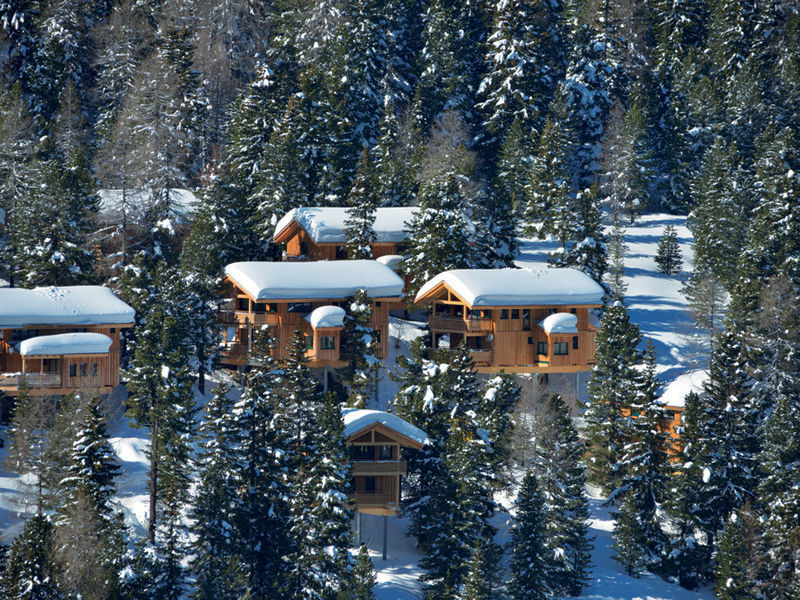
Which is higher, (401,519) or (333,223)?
(333,223)

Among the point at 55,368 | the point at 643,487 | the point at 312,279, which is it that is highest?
the point at 312,279

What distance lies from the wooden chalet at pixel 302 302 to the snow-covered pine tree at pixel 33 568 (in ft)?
66.8

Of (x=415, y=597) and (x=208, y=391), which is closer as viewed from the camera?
(x=415, y=597)

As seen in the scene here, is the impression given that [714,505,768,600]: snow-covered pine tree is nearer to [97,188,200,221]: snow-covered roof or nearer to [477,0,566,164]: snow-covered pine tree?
[97,188,200,221]: snow-covered roof

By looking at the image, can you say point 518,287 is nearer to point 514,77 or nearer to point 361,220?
point 361,220

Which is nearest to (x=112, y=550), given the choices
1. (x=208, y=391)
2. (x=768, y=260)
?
(x=208, y=391)

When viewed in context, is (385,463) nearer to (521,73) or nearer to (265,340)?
(265,340)

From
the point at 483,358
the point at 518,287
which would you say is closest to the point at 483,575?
the point at 483,358

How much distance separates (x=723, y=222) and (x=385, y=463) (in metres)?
36.4

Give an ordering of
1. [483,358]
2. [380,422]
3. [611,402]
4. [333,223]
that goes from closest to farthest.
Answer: [380,422] → [611,402] → [483,358] → [333,223]

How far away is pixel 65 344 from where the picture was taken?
62.0 m

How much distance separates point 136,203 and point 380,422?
87.7 ft

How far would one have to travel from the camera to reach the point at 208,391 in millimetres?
68188

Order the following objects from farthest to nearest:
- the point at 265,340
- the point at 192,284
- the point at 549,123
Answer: the point at 549,123, the point at 192,284, the point at 265,340
